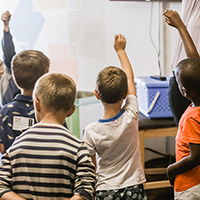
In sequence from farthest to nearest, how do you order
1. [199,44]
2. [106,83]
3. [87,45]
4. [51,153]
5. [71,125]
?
[87,45], [71,125], [199,44], [106,83], [51,153]

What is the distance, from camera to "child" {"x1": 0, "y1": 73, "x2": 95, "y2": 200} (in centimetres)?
92

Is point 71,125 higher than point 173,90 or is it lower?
lower

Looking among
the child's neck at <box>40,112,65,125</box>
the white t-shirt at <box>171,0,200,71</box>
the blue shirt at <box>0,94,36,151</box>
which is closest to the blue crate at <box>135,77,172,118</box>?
the white t-shirt at <box>171,0,200,71</box>

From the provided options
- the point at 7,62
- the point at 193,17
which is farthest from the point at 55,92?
the point at 7,62

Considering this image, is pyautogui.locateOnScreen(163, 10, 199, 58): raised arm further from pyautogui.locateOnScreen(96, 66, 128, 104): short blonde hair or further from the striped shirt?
the striped shirt

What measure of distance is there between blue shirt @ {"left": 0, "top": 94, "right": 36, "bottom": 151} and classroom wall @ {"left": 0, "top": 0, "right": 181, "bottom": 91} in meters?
1.15

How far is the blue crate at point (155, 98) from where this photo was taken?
1903 mm

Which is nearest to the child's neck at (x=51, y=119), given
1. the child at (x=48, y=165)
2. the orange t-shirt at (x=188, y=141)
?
the child at (x=48, y=165)

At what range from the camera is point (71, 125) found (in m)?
2.25

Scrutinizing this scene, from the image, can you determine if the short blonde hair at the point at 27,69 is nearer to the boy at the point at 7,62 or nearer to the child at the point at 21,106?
the child at the point at 21,106

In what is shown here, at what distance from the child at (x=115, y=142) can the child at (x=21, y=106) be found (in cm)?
27

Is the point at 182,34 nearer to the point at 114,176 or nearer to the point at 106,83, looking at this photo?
the point at 106,83

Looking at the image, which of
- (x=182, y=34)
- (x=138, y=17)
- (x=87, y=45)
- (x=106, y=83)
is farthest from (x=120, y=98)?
(x=138, y=17)

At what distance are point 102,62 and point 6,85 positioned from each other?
3.21 feet
